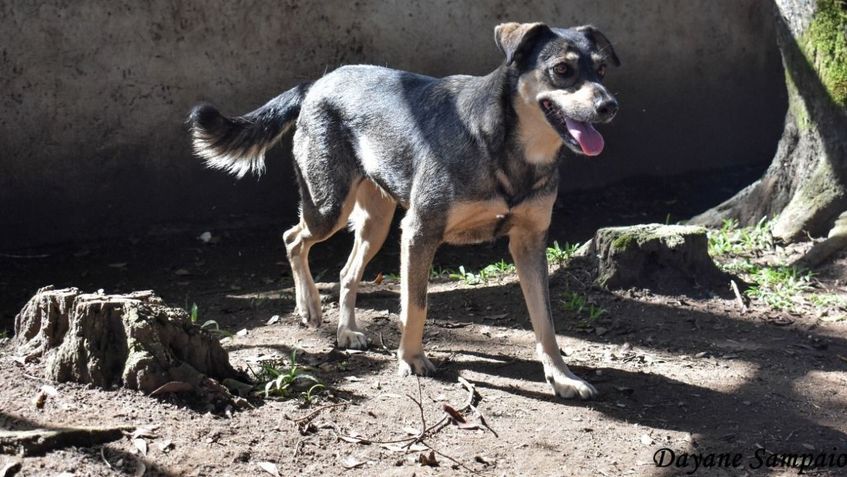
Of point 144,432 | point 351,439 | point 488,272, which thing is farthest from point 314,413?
point 488,272

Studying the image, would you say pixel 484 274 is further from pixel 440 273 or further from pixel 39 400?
pixel 39 400

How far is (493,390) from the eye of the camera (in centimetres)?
497

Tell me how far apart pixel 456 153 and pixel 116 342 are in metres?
1.85

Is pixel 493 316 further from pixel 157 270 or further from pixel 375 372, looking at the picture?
pixel 157 270

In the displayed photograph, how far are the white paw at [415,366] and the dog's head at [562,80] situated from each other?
135 cm

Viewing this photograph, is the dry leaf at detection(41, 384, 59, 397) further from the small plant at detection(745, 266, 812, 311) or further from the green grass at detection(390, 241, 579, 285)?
the small plant at detection(745, 266, 812, 311)

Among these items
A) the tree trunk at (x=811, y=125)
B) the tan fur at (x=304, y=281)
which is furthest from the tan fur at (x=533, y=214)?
the tree trunk at (x=811, y=125)

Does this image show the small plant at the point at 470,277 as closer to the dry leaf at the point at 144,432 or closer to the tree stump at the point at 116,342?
the tree stump at the point at 116,342

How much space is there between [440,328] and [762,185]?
2991 millimetres

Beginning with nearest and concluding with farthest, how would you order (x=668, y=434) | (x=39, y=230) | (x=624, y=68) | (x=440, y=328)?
1. (x=668, y=434)
2. (x=440, y=328)
3. (x=39, y=230)
4. (x=624, y=68)

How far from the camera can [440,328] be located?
5.96 m

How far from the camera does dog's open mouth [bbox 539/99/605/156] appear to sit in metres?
4.58

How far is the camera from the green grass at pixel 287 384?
181 inches

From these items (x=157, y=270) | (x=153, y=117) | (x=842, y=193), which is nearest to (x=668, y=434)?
(x=842, y=193)
